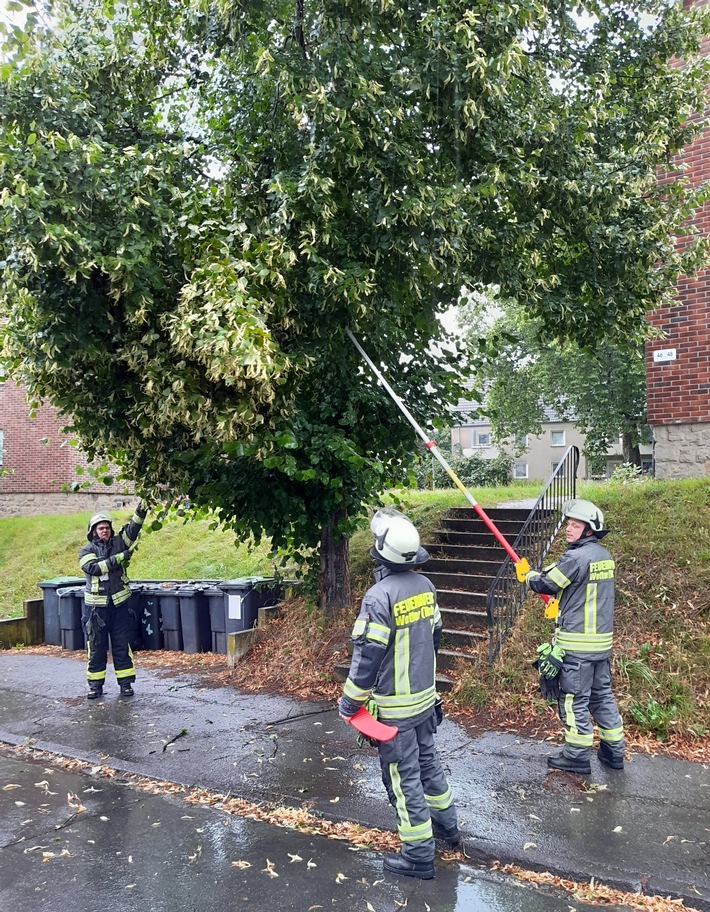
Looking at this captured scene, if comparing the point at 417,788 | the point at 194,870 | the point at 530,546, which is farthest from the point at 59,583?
the point at 417,788

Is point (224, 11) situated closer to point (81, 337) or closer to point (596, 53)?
point (81, 337)

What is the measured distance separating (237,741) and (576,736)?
2761 mm

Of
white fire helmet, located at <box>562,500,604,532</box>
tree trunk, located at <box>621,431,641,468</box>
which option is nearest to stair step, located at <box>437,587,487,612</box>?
white fire helmet, located at <box>562,500,604,532</box>

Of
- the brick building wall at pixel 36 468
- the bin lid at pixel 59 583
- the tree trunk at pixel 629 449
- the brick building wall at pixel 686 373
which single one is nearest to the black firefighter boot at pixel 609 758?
the brick building wall at pixel 686 373

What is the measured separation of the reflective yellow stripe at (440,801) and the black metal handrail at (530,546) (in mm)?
2757

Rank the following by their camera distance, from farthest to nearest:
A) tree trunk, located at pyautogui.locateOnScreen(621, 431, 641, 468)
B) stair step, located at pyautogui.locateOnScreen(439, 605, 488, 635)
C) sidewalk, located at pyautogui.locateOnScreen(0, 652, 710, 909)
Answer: tree trunk, located at pyautogui.locateOnScreen(621, 431, 641, 468) < stair step, located at pyautogui.locateOnScreen(439, 605, 488, 635) < sidewalk, located at pyautogui.locateOnScreen(0, 652, 710, 909)

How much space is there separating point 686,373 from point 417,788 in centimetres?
797

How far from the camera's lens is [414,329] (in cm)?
795

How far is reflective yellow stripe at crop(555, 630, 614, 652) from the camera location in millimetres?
5406

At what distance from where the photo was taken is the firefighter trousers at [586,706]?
17.5ft

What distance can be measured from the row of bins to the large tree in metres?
1.49

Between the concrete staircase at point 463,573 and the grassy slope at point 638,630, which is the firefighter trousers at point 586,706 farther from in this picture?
the concrete staircase at point 463,573

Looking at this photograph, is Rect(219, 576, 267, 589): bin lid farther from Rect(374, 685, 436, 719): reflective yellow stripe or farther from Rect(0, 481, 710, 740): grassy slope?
Rect(374, 685, 436, 719): reflective yellow stripe

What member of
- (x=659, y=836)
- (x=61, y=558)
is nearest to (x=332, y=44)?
(x=659, y=836)
